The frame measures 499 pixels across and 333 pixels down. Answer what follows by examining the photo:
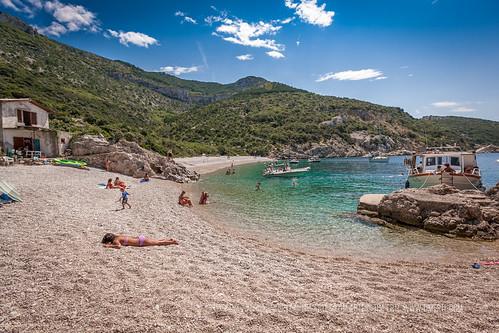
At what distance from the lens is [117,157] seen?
1132 inches

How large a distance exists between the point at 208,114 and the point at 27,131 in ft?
328

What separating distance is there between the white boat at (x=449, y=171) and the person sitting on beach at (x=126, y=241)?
21.2 meters

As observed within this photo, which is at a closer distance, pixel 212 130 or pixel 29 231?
pixel 29 231

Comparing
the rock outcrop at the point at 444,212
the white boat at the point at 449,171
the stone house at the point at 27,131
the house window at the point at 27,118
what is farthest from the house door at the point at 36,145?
the white boat at the point at 449,171

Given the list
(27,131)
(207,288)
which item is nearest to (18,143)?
(27,131)

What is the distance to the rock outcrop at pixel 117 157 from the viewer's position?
2889cm

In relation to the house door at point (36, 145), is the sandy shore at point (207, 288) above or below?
below

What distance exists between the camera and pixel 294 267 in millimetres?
8375

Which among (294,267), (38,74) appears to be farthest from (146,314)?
(38,74)

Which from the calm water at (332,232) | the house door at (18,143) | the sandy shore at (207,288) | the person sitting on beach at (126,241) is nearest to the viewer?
the sandy shore at (207,288)

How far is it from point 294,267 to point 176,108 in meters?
146

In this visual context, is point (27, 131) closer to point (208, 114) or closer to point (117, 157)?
point (117, 157)

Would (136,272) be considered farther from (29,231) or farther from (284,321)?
(29,231)

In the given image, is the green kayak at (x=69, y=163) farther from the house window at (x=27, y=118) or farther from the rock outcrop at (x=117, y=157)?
the house window at (x=27, y=118)
